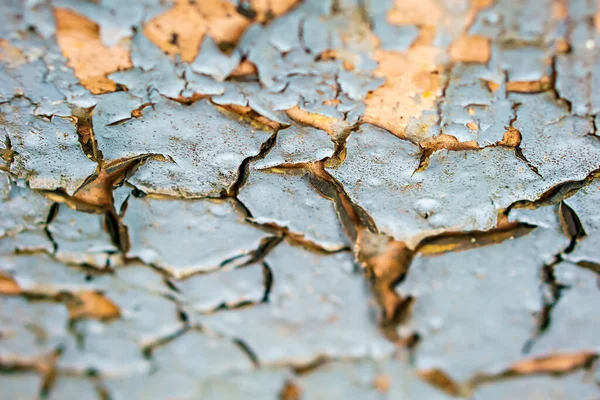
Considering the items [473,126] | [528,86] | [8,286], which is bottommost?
[8,286]

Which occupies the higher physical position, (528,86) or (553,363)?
(528,86)

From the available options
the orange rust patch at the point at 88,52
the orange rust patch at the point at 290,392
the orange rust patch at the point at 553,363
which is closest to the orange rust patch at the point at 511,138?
the orange rust patch at the point at 553,363

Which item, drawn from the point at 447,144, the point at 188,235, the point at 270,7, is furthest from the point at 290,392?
the point at 270,7

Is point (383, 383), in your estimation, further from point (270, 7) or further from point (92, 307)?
point (270, 7)

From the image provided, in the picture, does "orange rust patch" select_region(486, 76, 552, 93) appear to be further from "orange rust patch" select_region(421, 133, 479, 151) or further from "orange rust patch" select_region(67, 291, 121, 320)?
"orange rust patch" select_region(67, 291, 121, 320)

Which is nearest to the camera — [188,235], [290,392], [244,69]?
[290,392]

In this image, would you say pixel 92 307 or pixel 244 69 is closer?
pixel 92 307

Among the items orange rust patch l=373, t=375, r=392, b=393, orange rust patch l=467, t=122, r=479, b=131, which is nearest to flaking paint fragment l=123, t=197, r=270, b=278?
orange rust patch l=373, t=375, r=392, b=393

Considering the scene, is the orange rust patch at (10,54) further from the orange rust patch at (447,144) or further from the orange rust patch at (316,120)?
the orange rust patch at (447,144)
